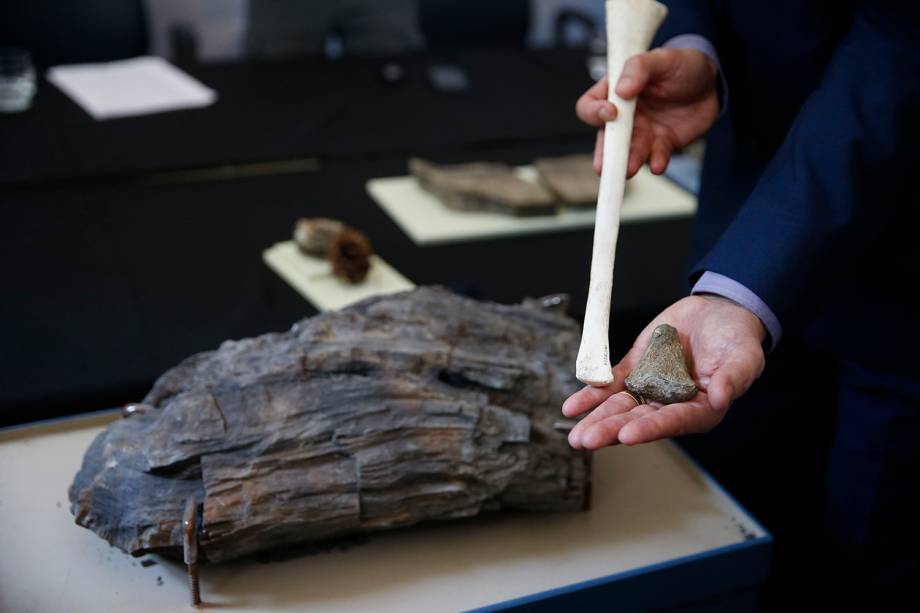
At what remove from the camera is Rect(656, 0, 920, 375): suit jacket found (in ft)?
3.28

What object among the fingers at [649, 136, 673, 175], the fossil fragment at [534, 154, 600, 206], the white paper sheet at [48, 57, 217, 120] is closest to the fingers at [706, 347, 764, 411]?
the fingers at [649, 136, 673, 175]

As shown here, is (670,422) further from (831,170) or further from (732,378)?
(831,170)

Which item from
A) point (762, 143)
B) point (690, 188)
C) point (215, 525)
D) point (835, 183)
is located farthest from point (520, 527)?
point (690, 188)

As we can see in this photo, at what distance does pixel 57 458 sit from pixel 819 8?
111 centimetres

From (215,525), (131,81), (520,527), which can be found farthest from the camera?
(131,81)

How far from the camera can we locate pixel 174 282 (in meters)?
1.50

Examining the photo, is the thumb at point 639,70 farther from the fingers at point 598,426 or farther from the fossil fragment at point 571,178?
the fossil fragment at point 571,178

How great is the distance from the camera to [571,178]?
6.08ft

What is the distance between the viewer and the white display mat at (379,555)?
3.22ft

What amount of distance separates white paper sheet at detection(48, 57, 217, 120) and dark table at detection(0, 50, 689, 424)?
0.05 metres

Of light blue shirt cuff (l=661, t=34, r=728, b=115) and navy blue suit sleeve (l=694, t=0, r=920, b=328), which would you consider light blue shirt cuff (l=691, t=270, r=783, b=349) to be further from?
light blue shirt cuff (l=661, t=34, r=728, b=115)

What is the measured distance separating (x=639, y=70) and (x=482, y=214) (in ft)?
2.24

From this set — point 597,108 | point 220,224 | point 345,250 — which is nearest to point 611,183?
point 597,108

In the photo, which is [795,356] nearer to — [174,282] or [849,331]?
[849,331]
